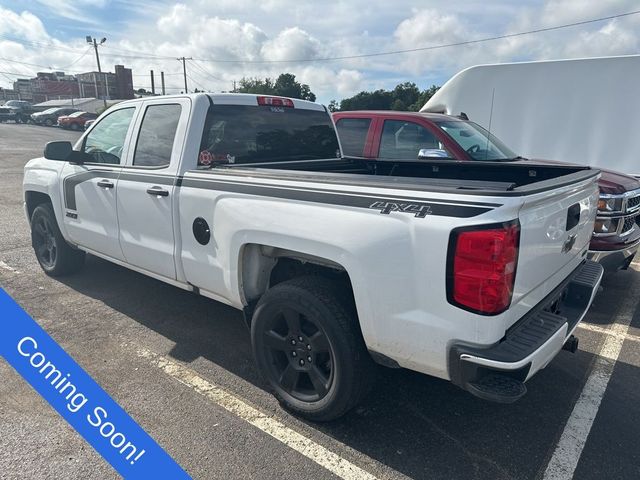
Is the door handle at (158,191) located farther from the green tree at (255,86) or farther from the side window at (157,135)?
the green tree at (255,86)

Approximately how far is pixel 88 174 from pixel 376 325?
127 inches

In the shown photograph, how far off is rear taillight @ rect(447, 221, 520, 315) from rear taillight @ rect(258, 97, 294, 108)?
2452mm

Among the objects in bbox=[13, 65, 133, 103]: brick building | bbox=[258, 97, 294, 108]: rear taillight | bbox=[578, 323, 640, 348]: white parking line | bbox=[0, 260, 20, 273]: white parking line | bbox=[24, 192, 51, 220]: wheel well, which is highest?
bbox=[13, 65, 133, 103]: brick building

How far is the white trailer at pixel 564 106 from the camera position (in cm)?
781

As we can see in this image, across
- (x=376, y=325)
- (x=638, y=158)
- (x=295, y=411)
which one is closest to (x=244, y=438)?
(x=295, y=411)

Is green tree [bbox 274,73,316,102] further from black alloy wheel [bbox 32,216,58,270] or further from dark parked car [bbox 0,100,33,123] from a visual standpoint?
black alloy wheel [bbox 32,216,58,270]

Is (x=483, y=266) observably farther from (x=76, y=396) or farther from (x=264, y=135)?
(x=264, y=135)

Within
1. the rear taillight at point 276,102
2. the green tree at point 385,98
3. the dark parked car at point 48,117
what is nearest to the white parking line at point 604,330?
the rear taillight at point 276,102

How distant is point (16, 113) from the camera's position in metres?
44.0

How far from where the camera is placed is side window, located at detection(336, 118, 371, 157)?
6.33 metres

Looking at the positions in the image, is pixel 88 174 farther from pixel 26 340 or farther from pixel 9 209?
pixel 9 209

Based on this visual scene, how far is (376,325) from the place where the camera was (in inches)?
93.0

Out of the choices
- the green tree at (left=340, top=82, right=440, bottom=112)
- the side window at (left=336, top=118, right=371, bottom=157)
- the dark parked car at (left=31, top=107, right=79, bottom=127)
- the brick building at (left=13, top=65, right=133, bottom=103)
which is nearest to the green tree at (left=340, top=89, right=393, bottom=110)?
the green tree at (left=340, top=82, right=440, bottom=112)

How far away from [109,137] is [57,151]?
483 millimetres
